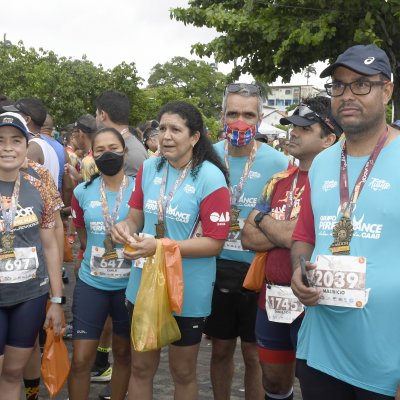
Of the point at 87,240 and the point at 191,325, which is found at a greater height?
the point at 87,240

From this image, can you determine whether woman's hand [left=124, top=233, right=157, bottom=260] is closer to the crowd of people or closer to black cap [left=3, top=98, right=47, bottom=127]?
the crowd of people

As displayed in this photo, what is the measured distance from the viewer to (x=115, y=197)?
4.32 meters

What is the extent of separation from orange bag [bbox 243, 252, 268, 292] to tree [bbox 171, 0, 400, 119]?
24.8 feet

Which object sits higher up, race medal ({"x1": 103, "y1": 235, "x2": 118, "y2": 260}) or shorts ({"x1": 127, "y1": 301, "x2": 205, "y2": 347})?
race medal ({"x1": 103, "y1": 235, "x2": 118, "y2": 260})

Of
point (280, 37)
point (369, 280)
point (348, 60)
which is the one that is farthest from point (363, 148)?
point (280, 37)

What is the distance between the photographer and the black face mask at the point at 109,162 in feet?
14.1

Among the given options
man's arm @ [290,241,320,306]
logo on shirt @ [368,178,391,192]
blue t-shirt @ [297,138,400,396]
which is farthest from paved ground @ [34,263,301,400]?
logo on shirt @ [368,178,391,192]

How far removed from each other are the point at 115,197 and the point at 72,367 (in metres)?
1.23

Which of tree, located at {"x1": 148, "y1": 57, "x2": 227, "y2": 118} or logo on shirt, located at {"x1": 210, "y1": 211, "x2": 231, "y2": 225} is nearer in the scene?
logo on shirt, located at {"x1": 210, "y1": 211, "x2": 231, "y2": 225}

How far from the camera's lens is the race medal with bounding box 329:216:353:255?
2527 mm

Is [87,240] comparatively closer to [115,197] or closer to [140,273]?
[115,197]

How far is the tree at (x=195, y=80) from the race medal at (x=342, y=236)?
70699 millimetres

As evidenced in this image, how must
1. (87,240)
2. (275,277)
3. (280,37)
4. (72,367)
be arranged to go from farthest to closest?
(280,37) → (87,240) → (72,367) → (275,277)

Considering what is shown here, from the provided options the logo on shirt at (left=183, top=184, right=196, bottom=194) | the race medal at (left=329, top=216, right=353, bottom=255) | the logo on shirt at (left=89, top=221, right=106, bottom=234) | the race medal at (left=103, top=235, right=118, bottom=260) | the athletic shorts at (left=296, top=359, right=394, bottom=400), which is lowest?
the athletic shorts at (left=296, top=359, right=394, bottom=400)
